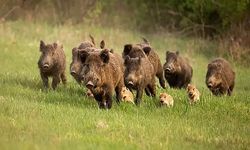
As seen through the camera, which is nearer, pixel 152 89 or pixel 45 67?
pixel 152 89

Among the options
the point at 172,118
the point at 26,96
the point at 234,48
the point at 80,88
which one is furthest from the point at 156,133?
the point at 234,48

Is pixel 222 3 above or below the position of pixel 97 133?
above

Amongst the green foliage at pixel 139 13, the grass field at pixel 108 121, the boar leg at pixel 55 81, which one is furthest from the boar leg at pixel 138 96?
the green foliage at pixel 139 13

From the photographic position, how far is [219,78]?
57.8 feet

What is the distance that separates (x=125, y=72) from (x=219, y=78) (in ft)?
14.0

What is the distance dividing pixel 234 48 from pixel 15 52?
1033cm

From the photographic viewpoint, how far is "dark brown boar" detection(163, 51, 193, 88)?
1862 centimetres

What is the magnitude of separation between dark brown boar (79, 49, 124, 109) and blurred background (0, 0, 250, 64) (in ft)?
57.0

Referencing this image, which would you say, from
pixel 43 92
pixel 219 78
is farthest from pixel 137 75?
pixel 219 78

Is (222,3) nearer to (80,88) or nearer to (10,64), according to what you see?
(10,64)

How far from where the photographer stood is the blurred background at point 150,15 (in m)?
31.8

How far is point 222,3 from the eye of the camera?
106 ft

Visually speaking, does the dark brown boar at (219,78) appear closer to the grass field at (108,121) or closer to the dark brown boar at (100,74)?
the grass field at (108,121)

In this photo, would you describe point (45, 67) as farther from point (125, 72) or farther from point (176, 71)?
point (176, 71)
